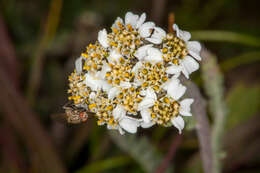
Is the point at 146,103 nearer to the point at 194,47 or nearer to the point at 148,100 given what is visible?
the point at 148,100

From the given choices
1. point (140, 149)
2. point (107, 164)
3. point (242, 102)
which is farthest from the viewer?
point (242, 102)

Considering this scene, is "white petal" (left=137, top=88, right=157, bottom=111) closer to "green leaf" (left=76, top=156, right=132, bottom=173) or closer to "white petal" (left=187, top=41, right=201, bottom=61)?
"white petal" (left=187, top=41, right=201, bottom=61)

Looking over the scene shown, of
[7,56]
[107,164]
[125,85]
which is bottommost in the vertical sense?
[107,164]

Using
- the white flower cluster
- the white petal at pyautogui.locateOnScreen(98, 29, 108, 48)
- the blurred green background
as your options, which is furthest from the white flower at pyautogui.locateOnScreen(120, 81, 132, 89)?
the blurred green background

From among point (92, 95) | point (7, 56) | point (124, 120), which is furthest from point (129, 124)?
point (7, 56)

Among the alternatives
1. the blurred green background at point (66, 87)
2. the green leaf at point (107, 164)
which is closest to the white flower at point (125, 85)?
the blurred green background at point (66, 87)

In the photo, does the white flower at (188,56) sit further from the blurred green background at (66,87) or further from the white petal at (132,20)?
the blurred green background at (66,87)
